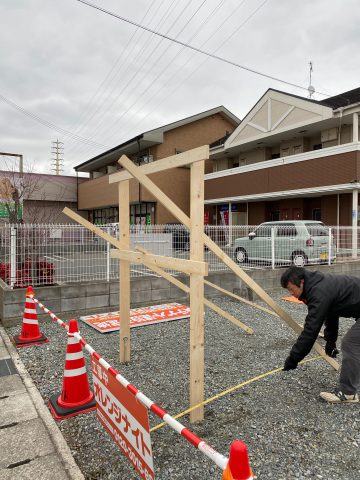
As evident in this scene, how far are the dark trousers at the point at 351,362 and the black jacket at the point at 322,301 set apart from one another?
192 mm

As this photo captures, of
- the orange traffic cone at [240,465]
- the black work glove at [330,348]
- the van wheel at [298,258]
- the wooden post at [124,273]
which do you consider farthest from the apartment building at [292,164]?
the orange traffic cone at [240,465]

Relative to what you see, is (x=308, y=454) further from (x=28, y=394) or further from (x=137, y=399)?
(x=28, y=394)

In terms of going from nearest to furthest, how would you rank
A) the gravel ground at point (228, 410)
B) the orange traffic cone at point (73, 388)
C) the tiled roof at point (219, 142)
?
the gravel ground at point (228, 410)
the orange traffic cone at point (73, 388)
the tiled roof at point (219, 142)

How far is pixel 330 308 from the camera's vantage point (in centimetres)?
298

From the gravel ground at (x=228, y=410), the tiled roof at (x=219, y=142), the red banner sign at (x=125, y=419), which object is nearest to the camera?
the red banner sign at (x=125, y=419)

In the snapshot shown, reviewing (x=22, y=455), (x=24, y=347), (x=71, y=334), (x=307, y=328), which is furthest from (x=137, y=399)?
(x=24, y=347)

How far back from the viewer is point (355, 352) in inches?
118

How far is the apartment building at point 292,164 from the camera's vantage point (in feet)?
46.0

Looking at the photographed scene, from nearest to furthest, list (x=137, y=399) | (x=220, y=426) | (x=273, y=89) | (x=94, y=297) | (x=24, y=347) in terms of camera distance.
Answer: (x=137, y=399) < (x=220, y=426) < (x=24, y=347) < (x=94, y=297) < (x=273, y=89)

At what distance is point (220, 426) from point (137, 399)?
44.3 inches

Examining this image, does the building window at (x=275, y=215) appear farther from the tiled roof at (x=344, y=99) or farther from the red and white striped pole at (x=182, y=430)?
the red and white striped pole at (x=182, y=430)

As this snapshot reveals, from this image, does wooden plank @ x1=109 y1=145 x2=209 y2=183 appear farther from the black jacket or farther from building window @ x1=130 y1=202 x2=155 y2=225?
building window @ x1=130 y1=202 x2=155 y2=225

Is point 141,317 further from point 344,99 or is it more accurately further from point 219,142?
point 219,142

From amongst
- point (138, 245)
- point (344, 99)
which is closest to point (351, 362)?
point (138, 245)
